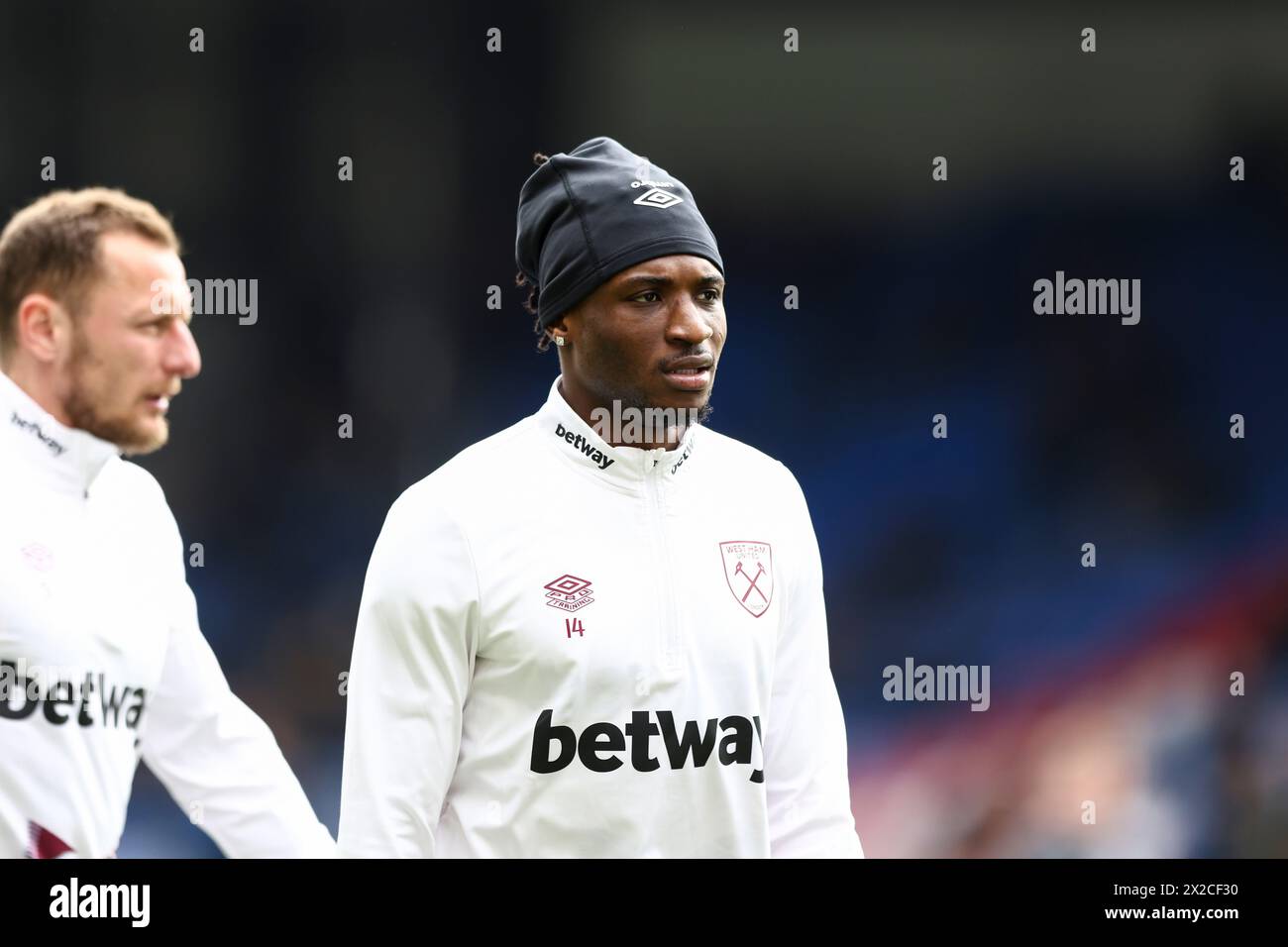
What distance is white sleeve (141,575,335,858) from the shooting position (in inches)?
140

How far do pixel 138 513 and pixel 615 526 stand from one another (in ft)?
3.58

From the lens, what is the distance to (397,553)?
339cm

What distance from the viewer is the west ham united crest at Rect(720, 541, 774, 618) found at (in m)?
3.54

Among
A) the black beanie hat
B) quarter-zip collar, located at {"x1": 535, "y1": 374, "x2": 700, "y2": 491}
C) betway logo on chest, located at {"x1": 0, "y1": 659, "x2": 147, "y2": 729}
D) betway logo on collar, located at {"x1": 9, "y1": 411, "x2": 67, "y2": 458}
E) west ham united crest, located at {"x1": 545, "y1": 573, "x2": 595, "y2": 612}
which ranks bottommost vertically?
betway logo on chest, located at {"x1": 0, "y1": 659, "x2": 147, "y2": 729}

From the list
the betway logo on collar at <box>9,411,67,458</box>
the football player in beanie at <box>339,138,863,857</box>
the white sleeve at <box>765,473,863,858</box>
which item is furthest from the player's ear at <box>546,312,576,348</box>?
the betway logo on collar at <box>9,411,67,458</box>

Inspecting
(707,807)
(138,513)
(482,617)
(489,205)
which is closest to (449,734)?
(482,617)

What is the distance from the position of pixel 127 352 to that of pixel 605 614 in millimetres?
1184

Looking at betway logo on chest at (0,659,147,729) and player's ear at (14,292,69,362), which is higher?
player's ear at (14,292,69,362)

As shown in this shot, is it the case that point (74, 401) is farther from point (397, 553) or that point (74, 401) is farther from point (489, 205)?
point (489, 205)

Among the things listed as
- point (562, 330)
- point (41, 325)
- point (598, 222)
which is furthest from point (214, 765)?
point (598, 222)

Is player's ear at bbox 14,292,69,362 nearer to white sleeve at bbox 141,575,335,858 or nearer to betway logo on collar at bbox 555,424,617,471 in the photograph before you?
white sleeve at bbox 141,575,335,858

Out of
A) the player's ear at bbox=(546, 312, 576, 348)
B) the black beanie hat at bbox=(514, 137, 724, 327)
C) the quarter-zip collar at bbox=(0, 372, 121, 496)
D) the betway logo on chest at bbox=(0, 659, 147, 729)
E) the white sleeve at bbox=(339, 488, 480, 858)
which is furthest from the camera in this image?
the player's ear at bbox=(546, 312, 576, 348)

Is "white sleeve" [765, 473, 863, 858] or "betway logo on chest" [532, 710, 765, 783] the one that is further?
"white sleeve" [765, 473, 863, 858]

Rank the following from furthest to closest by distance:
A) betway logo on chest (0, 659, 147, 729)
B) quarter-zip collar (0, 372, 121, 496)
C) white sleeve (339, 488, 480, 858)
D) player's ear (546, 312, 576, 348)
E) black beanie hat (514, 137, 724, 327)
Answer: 1. player's ear (546, 312, 576, 348)
2. black beanie hat (514, 137, 724, 327)
3. quarter-zip collar (0, 372, 121, 496)
4. white sleeve (339, 488, 480, 858)
5. betway logo on chest (0, 659, 147, 729)
